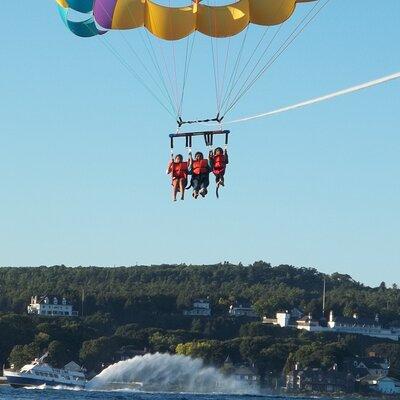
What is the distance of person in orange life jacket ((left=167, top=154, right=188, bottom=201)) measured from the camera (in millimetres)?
38594

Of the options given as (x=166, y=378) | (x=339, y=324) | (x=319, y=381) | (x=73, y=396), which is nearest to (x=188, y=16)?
(x=73, y=396)

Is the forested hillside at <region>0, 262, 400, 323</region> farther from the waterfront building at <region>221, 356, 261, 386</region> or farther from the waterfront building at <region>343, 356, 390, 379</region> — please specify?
the waterfront building at <region>221, 356, 261, 386</region>

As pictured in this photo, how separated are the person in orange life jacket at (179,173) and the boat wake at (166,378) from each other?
59.5 metres

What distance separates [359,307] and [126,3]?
391 ft

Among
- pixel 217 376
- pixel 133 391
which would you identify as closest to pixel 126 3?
pixel 133 391

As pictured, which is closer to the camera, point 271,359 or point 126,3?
point 126,3

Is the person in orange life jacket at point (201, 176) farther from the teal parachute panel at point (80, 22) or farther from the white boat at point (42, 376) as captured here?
the white boat at point (42, 376)

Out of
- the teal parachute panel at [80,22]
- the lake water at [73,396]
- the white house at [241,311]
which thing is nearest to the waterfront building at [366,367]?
the lake water at [73,396]

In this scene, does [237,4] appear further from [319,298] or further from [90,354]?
[319,298]

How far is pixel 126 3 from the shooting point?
4062 centimetres

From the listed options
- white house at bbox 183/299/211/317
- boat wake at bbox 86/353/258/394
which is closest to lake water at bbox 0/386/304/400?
boat wake at bbox 86/353/258/394

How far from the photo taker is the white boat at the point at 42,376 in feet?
308

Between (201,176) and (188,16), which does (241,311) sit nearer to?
(188,16)

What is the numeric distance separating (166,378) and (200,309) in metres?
42.7
